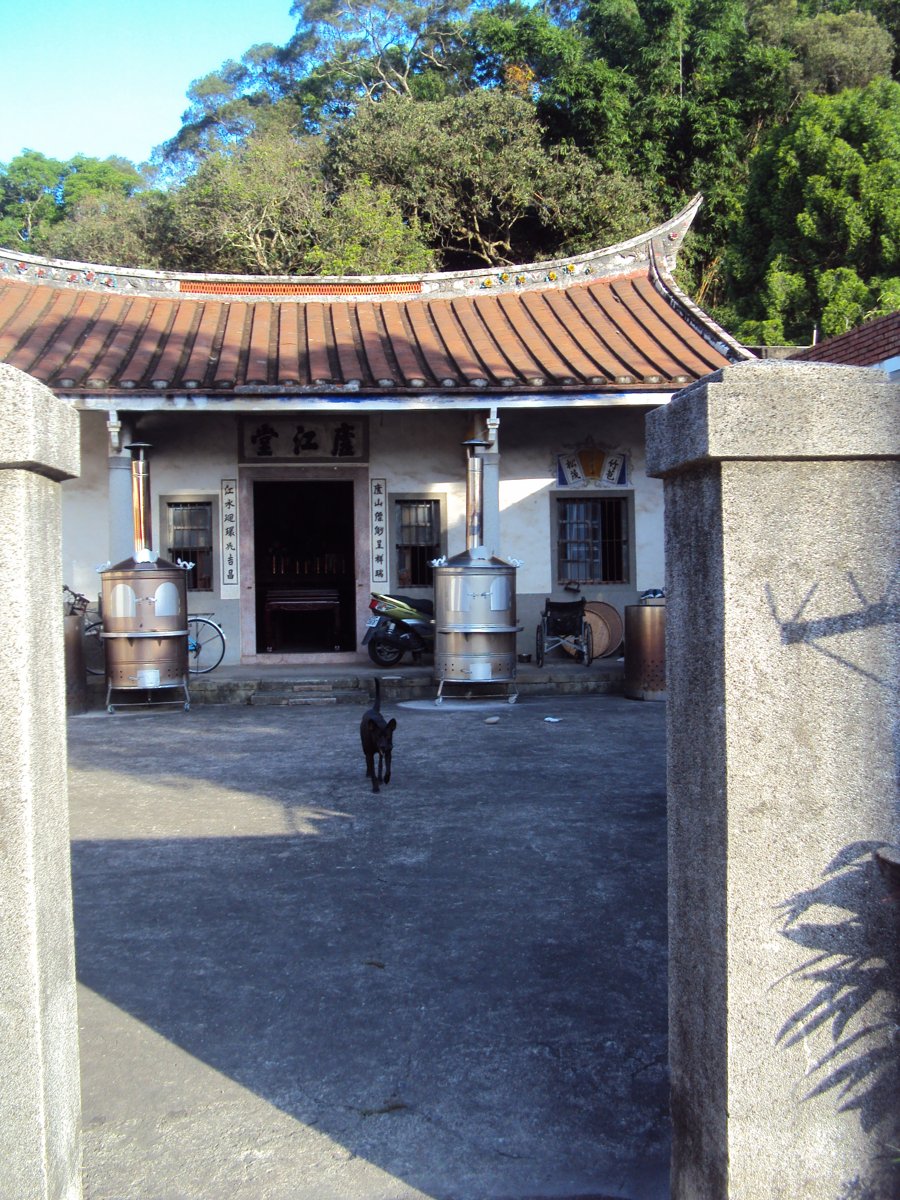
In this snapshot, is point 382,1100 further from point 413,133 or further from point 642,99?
point 642,99

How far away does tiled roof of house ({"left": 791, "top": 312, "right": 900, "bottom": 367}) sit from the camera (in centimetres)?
1113

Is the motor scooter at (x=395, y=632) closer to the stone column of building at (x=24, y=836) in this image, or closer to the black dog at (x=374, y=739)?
the black dog at (x=374, y=739)

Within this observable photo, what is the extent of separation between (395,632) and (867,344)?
620 cm

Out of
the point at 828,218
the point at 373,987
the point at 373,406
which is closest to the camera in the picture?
the point at 373,987

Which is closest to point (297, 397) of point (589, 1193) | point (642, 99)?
point (589, 1193)

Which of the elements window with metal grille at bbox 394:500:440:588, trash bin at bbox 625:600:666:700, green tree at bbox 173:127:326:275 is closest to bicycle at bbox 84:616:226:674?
window with metal grille at bbox 394:500:440:588

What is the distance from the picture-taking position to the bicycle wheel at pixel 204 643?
40.5 feet

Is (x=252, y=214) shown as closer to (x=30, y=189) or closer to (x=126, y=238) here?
(x=126, y=238)

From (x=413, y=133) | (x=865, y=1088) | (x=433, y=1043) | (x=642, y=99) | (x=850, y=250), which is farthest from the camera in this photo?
(x=642, y=99)

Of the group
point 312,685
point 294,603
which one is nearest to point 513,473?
point 294,603

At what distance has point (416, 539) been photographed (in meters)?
13.2

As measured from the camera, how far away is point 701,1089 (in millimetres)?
2207

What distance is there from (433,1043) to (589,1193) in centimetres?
80

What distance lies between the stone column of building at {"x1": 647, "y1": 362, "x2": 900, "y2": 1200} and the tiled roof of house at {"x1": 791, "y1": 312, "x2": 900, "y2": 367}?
8997 millimetres
